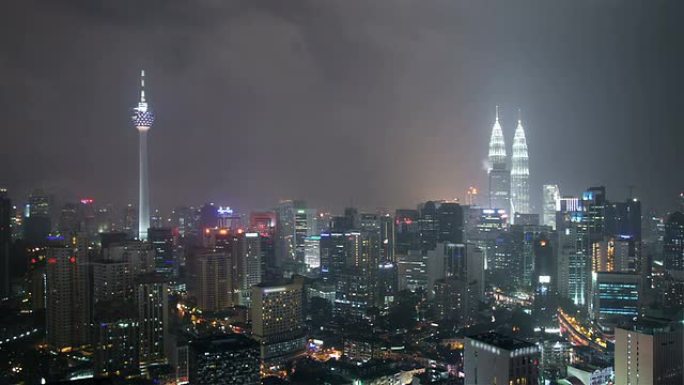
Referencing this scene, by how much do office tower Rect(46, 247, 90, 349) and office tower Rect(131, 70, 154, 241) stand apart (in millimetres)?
1769

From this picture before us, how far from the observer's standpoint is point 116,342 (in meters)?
5.84

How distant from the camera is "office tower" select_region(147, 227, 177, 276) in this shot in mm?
8938

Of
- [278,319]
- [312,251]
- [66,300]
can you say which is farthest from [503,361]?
[312,251]

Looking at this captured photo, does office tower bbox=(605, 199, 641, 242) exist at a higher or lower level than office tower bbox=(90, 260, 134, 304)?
higher

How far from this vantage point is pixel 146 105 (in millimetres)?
6996

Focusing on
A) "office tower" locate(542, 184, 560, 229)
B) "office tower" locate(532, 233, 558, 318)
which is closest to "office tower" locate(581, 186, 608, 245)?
"office tower" locate(542, 184, 560, 229)

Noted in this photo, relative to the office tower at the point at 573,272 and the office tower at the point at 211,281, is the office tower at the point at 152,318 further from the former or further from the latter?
the office tower at the point at 573,272

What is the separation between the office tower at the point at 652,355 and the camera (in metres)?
4.27

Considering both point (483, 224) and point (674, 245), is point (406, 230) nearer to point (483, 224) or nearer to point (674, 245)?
point (483, 224)

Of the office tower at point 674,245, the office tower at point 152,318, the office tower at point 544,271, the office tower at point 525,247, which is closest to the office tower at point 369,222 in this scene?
the office tower at point 525,247

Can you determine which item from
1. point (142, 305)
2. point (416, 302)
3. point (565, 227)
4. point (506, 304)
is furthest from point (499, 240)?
point (142, 305)

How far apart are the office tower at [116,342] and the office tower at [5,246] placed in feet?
3.41

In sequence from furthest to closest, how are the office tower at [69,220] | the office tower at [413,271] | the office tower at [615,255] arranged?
the office tower at [413,271] < the office tower at [615,255] < the office tower at [69,220]

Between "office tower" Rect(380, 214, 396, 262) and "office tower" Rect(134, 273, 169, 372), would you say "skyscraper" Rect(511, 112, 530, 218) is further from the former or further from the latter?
"office tower" Rect(134, 273, 169, 372)
